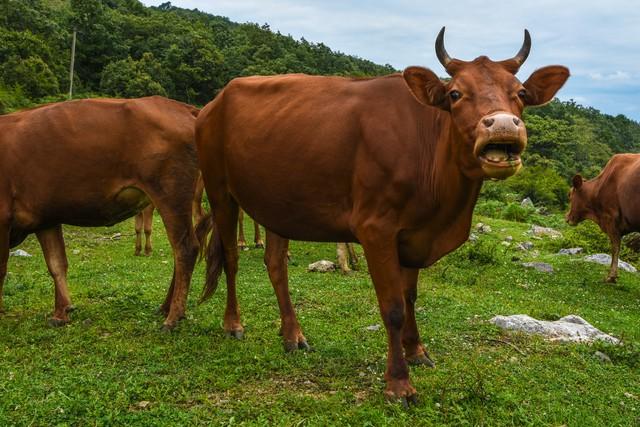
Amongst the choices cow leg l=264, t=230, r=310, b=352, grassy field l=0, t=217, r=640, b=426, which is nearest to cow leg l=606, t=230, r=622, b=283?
grassy field l=0, t=217, r=640, b=426

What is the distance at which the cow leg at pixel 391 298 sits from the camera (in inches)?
189

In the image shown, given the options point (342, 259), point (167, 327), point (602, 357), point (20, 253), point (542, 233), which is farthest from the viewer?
point (542, 233)

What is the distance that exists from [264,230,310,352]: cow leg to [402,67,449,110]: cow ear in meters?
2.71

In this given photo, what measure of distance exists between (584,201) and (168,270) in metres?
11.2

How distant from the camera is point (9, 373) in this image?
5410 mm

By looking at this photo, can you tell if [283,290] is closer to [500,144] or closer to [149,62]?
[500,144]

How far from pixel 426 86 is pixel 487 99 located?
1.87 feet

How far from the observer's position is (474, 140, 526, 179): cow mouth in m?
3.94

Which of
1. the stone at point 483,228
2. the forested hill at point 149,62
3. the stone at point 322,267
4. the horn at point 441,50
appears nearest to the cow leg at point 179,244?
the horn at point 441,50

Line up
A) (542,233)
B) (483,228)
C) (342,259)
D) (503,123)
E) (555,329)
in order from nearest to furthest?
(503,123) < (555,329) < (342,259) < (483,228) < (542,233)

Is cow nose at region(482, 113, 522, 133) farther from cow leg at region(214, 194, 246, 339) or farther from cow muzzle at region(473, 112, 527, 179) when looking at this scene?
cow leg at region(214, 194, 246, 339)

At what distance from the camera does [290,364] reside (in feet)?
18.8

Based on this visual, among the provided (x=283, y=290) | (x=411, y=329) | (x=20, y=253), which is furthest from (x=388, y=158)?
(x=20, y=253)

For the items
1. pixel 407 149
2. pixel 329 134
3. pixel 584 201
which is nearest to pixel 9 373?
pixel 329 134
